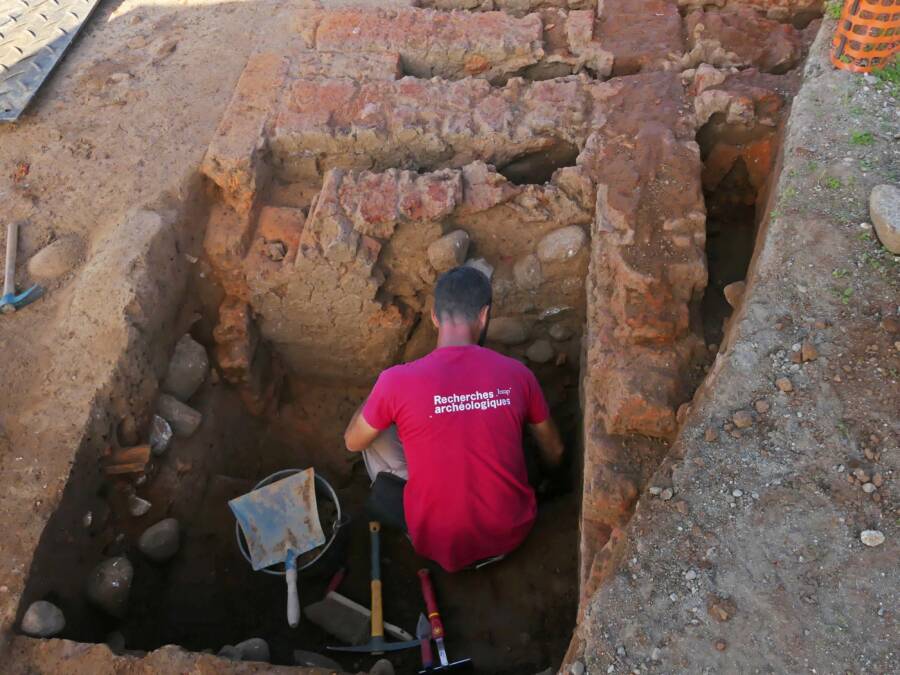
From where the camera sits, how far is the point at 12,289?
3523 mm

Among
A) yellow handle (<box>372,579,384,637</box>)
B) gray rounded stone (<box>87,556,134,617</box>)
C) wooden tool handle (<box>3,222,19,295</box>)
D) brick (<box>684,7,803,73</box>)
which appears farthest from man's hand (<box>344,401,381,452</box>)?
brick (<box>684,7,803,73</box>)

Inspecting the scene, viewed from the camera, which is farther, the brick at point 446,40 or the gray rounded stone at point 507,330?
the brick at point 446,40

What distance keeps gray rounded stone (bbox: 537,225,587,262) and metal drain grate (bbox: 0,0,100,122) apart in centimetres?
305

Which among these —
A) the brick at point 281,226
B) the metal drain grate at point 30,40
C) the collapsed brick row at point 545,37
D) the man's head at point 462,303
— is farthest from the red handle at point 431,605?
the metal drain grate at point 30,40

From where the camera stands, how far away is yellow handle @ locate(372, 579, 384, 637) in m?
3.14

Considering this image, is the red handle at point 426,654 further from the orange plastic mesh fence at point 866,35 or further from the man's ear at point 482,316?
the orange plastic mesh fence at point 866,35

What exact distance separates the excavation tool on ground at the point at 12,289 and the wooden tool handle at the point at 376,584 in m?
1.88

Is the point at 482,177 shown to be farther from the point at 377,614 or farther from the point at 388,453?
the point at 377,614

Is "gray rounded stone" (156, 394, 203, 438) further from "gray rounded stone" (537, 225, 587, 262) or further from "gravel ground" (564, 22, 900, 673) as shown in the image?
"gravel ground" (564, 22, 900, 673)

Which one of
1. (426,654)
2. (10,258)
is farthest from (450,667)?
(10,258)

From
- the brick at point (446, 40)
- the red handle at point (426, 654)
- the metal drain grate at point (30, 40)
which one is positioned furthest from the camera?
the metal drain grate at point (30, 40)

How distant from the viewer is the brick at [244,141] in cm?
374

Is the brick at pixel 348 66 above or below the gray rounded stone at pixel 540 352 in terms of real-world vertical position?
above

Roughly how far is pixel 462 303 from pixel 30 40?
142 inches
